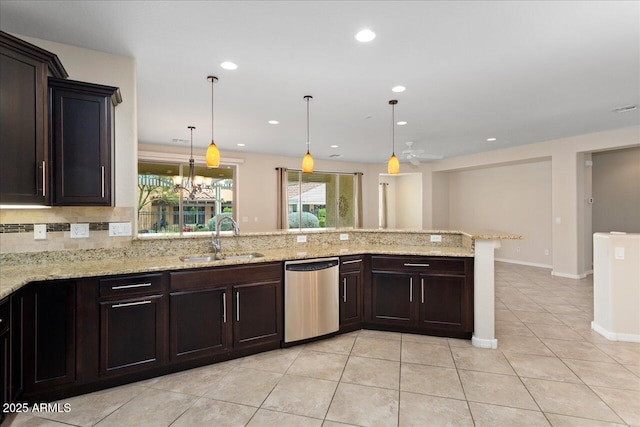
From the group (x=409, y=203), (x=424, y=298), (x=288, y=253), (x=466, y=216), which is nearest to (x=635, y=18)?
(x=424, y=298)

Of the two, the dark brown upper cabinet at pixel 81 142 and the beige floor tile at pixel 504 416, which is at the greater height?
the dark brown upper cabinet at pixel 81 142

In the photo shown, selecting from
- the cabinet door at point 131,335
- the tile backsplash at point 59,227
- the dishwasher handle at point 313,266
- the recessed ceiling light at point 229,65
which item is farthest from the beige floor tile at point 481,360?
the recessed ceiling light at point 229,65

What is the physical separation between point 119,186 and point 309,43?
207 cm

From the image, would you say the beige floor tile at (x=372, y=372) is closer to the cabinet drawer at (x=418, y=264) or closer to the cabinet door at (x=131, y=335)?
the cabinet drawer at (x=418, y=264)

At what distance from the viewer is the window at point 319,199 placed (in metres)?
8.21

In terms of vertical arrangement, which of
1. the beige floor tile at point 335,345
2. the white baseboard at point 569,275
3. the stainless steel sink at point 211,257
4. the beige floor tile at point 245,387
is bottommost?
the beige floor tile at point 245,387

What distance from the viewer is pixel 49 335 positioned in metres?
2.12

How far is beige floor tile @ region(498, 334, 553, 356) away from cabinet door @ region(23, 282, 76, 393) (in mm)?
3618

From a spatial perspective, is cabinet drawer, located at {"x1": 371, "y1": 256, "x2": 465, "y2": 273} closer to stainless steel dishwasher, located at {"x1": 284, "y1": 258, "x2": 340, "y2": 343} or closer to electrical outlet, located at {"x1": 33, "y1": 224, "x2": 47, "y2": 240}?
stainless steel dishwasher, located at {"x1": 284, "y1": 258, "x2": 340, "y2": 343}

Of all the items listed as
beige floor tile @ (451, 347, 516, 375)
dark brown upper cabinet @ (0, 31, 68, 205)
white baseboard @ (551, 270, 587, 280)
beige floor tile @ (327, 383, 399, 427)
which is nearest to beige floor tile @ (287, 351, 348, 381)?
beige floor tile @ (327, 383, 399, 427)

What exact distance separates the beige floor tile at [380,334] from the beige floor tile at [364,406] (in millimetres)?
993

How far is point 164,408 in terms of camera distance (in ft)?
6.87

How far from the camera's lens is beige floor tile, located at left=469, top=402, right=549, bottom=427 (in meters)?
1.94

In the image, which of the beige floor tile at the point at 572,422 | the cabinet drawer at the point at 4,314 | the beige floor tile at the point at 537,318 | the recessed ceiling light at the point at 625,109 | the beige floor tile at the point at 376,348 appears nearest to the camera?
the cabinet drawer at the point at 4,314
